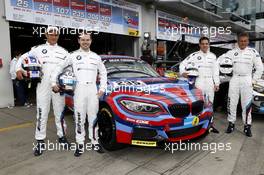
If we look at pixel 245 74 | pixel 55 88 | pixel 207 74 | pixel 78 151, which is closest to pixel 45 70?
pixel 55 88

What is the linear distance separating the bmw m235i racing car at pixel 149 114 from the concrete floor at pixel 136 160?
297mm

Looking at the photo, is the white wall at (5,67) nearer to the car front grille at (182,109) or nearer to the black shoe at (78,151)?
the black shoe at (78,151)

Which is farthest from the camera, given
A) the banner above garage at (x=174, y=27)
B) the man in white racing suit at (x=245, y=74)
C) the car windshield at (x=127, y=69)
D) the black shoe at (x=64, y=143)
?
the banner above garage at (x=174, y=27)

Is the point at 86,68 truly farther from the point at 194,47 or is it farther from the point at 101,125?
the point at 194,47

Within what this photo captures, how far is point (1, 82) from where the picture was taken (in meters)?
7.13

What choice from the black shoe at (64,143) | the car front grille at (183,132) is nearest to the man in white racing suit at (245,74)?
the car front grille at (183,132)

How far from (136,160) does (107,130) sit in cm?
59

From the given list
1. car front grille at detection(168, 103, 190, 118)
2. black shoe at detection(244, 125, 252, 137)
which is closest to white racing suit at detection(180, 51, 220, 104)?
black shoe at detection(244, 125, 252, 137)

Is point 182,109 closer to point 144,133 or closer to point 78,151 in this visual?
point 144,133

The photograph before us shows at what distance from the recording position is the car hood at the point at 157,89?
3.65 meters

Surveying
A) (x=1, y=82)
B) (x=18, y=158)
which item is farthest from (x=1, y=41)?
(x=18, y=158)

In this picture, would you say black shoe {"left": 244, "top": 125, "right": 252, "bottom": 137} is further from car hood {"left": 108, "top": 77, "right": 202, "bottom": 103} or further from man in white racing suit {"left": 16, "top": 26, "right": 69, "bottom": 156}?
man in white racing suit {"left": 16, "top": 26, "right": 69, "bottom": 156}

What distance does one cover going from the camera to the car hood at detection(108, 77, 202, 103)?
12.0ft

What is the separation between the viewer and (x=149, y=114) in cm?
345
